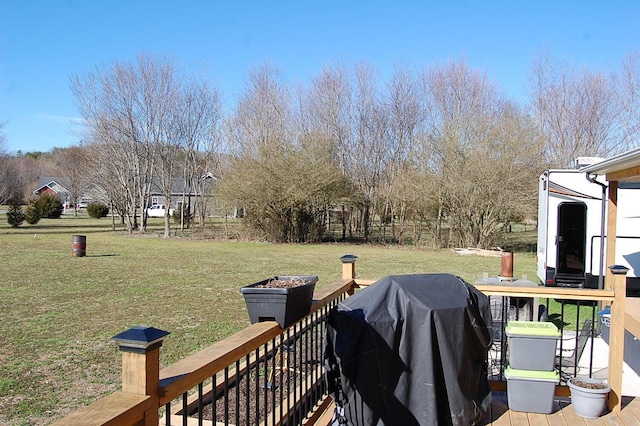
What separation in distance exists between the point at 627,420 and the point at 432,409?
167cm

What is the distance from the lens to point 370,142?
24.5 m

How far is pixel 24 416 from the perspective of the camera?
3877 millimetres

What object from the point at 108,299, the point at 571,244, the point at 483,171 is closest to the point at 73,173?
the point at 483,171

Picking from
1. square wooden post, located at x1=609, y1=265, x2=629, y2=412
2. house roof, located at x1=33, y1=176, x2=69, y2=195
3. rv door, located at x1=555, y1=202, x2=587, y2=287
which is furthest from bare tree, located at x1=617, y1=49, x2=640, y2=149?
house roof, located at x1=33, y1=176, x2=69, y2=195

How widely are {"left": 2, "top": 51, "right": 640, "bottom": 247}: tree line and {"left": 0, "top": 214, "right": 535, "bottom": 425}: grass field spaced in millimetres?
2984

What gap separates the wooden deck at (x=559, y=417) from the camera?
3.36 metres

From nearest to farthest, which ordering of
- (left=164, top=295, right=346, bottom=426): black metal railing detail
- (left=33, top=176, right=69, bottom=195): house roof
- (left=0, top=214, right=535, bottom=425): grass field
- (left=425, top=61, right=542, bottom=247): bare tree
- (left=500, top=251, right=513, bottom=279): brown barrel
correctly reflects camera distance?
1. (left=164, top=295, right=346, bottom=426): black metal railing detail
2. (left=0, top=214, right=535, bottom=425): grass field
3. (left=500, top=251, right=513, bottom=279): brown barrel
4. (left=425, top=61, right=542, bottom=247): bare tree
5. (left=33, top=176, right=69, bottom=195): house roof

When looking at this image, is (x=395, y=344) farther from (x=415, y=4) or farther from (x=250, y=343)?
(x=415, y=4)

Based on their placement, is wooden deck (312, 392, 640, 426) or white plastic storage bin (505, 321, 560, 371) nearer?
wooden deck (312, 392, 640, 426)

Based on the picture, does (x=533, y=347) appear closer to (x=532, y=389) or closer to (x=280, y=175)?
(x=532, y=389)

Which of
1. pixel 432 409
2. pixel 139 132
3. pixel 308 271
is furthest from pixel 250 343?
pixel 139 132

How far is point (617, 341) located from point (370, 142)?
21364 millimetres

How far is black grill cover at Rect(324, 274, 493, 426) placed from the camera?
8.77ft

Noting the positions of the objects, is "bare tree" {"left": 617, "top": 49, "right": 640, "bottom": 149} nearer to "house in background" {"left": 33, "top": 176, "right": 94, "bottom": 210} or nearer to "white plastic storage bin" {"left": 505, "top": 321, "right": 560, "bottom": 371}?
"white plastic storage bin" {"left": 505, "top": 321, "right": 560, "bottom": 371}
